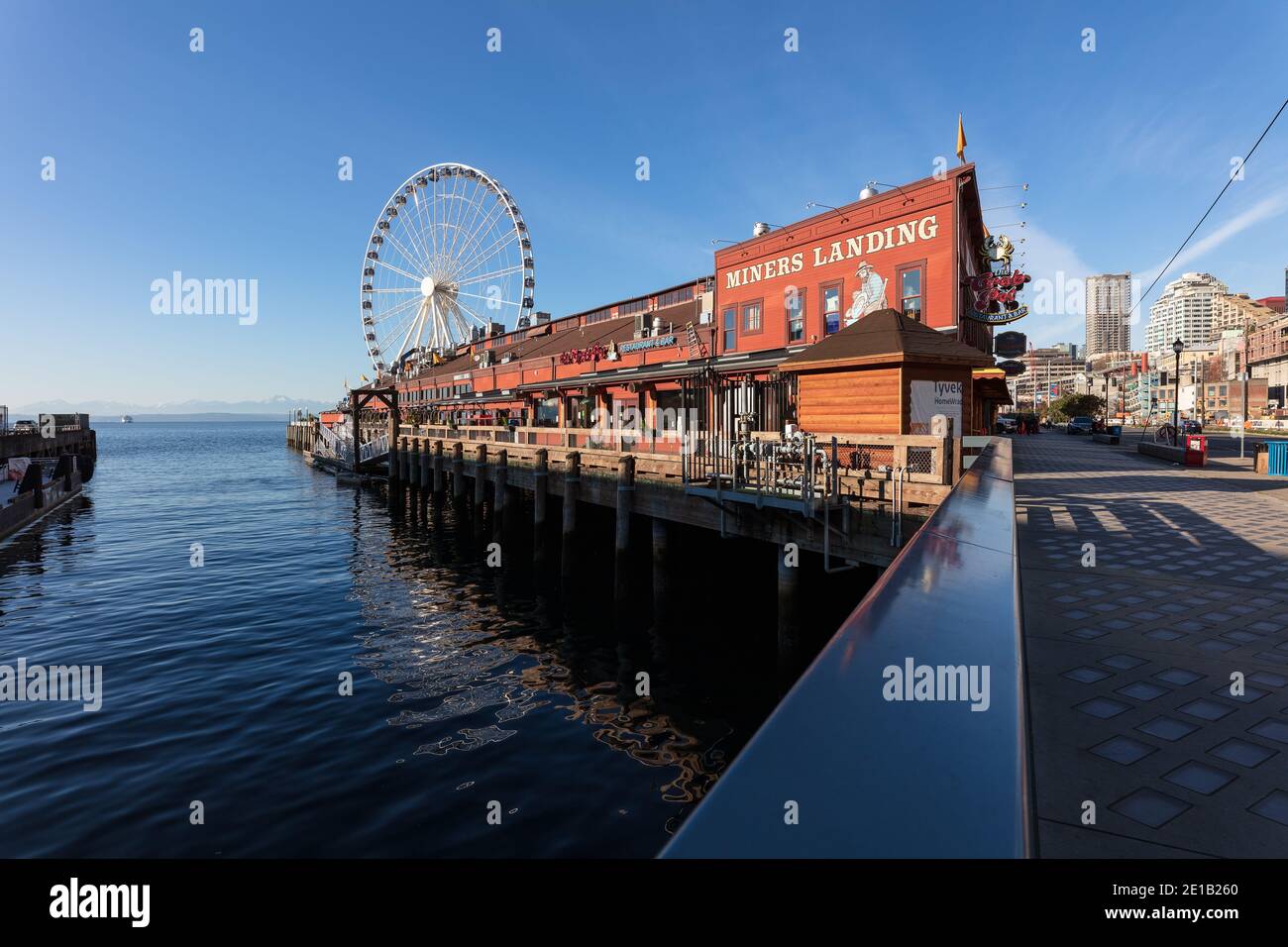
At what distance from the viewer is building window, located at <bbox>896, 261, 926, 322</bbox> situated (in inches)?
855

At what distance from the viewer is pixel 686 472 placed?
45.6 feet

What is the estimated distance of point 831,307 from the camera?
79.9 ft

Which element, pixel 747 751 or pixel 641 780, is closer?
pixel 747 751

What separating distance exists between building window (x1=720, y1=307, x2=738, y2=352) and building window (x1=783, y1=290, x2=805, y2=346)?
113 inches

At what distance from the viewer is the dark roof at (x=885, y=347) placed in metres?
14.4

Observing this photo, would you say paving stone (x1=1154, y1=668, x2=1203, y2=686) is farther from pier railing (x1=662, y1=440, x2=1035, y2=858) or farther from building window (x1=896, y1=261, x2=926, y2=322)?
building window (x1=896, y1=261, x2=926, y2=322)

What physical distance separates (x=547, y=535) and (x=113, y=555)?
1497cm

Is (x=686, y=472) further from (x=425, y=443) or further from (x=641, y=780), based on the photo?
(x=425, y=443)

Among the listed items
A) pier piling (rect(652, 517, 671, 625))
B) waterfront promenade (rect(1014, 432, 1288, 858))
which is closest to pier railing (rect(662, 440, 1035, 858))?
waterfront promenade (rect(1014, 432, 1288, 858))

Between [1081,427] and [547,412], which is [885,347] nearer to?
[547,412]

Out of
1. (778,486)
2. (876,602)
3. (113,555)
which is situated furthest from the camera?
(113,555)

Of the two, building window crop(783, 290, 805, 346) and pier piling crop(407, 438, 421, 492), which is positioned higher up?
building window crop(783, 290, 805, 346)
